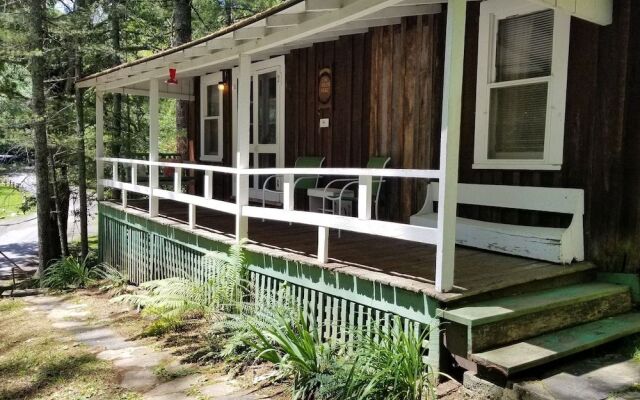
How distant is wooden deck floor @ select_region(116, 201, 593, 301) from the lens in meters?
3.63

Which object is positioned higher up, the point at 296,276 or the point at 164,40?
the point at 164,40

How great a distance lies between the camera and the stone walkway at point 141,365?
3.95 meters

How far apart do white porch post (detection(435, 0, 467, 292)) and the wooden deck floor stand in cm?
28

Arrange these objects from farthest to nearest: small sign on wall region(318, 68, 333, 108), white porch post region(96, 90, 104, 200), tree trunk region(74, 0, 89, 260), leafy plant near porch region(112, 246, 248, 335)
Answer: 1. tree trunk region(74, 0, 89, 260)
2. white porch post region(96, 90, 104, 200)
3. small sign on wall region(318, 68, 333, 108)
4. leafy plant near porch region(112, 246, 248, 335)

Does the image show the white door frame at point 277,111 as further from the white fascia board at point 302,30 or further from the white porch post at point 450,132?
the white porch post at point 450,132

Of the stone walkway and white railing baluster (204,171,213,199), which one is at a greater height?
white railing baluster (204,171,213,199)

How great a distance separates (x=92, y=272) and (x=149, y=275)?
2660 mm

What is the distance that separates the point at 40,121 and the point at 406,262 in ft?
26.4

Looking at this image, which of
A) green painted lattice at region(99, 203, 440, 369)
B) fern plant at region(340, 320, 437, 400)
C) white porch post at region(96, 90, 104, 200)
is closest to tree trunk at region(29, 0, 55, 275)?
white porch post at region(96, 90, 104, 200)

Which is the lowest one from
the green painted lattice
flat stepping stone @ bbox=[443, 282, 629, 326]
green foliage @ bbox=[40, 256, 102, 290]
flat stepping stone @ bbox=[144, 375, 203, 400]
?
green foliage @ bbox=[40, 256, 102, 290]

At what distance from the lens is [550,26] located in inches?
181

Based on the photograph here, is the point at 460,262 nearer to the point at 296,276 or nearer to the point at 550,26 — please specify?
the point at 296,276

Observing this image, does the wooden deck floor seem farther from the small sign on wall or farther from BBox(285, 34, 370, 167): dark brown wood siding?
the small sign on wall

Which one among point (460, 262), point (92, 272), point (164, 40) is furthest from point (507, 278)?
point (164, 40)
